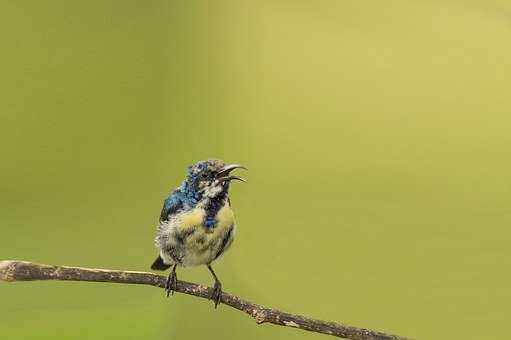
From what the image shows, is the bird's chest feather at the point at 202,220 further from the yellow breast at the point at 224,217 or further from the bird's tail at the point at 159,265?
the bird's tail at the point at 159,265

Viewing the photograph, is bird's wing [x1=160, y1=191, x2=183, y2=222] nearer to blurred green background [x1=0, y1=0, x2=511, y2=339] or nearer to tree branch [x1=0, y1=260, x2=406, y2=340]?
tree branch [x1=0, y1=260, x2=406, y2=340]

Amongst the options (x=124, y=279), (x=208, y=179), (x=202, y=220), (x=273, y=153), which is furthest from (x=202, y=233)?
(x=273, y=153)

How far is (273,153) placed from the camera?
2016 mm

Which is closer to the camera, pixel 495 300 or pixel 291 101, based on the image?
pixel 495 300

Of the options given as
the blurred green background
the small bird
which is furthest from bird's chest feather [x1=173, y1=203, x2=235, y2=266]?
the blurred green background

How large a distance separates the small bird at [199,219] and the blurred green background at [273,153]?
0.39 meters

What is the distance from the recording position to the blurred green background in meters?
1.87

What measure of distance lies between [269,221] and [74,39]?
0.83 metres

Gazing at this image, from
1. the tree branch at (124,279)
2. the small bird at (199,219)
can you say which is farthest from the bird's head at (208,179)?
the tree branch at (124,279)

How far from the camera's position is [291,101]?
2.02 metres

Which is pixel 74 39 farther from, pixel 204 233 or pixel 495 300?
pixel 495 300

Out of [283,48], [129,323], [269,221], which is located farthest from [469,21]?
[129,323]

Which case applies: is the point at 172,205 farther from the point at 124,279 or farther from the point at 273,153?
the point at 273,153

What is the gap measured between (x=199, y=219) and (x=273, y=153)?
1.71ft
